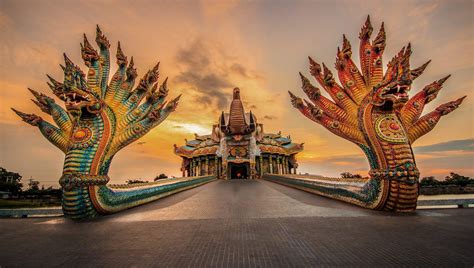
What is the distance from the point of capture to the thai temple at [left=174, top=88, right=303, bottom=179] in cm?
2447

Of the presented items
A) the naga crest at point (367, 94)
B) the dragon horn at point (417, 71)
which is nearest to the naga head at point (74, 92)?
the naga crest at point (367, 94)

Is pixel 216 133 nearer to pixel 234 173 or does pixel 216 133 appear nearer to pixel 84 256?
pixel 234 173

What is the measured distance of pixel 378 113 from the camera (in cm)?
662

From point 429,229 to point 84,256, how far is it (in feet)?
21.5

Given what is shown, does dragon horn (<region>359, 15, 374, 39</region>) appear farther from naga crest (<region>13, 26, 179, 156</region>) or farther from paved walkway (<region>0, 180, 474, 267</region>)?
naga crest (<region>13, 26, 179, 156</region>)

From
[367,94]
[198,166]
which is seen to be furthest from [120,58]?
[198,166]

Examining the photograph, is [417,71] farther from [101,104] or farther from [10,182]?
[10,182]

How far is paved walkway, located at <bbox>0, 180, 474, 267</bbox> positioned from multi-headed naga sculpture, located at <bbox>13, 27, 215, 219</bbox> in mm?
862

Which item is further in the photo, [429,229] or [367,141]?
[367,141]

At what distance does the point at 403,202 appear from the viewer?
586cm

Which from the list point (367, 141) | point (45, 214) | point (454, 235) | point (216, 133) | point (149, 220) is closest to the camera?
point (454, 235)

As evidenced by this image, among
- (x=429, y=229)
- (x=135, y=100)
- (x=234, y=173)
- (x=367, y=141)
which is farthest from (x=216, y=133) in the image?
(x=429, y=229)

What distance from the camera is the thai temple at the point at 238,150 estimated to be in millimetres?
24472

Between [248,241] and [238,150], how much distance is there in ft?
70.1
